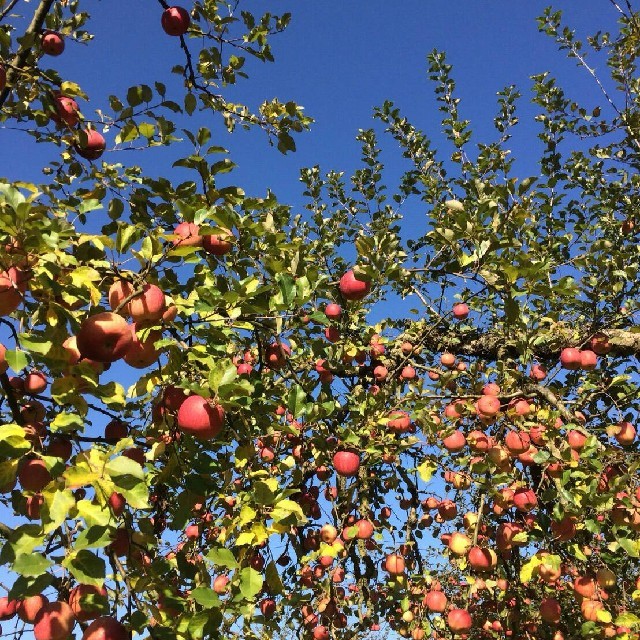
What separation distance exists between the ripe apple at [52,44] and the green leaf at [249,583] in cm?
351

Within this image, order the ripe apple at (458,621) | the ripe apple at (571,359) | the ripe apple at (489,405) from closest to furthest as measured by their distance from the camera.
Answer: the ripe apple at (489,405) < the ripe apple at (458,621) < the ripe apple at (571,359)

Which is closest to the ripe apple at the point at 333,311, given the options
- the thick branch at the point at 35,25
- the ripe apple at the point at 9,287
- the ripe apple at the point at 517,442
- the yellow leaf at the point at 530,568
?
the ripe apple at the point at 517,442

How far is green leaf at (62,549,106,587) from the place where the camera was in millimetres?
1315

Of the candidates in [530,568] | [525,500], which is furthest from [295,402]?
[525,500]

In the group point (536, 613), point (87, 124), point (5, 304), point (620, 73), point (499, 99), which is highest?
point (499, 99)

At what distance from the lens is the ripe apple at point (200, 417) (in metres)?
1.70

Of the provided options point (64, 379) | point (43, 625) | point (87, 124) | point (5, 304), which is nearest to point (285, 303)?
point (64, 379)

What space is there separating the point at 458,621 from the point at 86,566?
10.8 feet

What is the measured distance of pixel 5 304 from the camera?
1.54m

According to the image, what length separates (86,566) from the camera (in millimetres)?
1349

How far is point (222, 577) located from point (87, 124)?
343cm

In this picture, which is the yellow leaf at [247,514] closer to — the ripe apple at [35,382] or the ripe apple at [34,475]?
the ripe apple at [34,475]

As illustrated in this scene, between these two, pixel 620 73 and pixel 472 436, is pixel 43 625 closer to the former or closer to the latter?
pixel 472 436

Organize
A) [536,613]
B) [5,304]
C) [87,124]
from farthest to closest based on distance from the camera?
[536,613]
[87,124]
[5,304]
